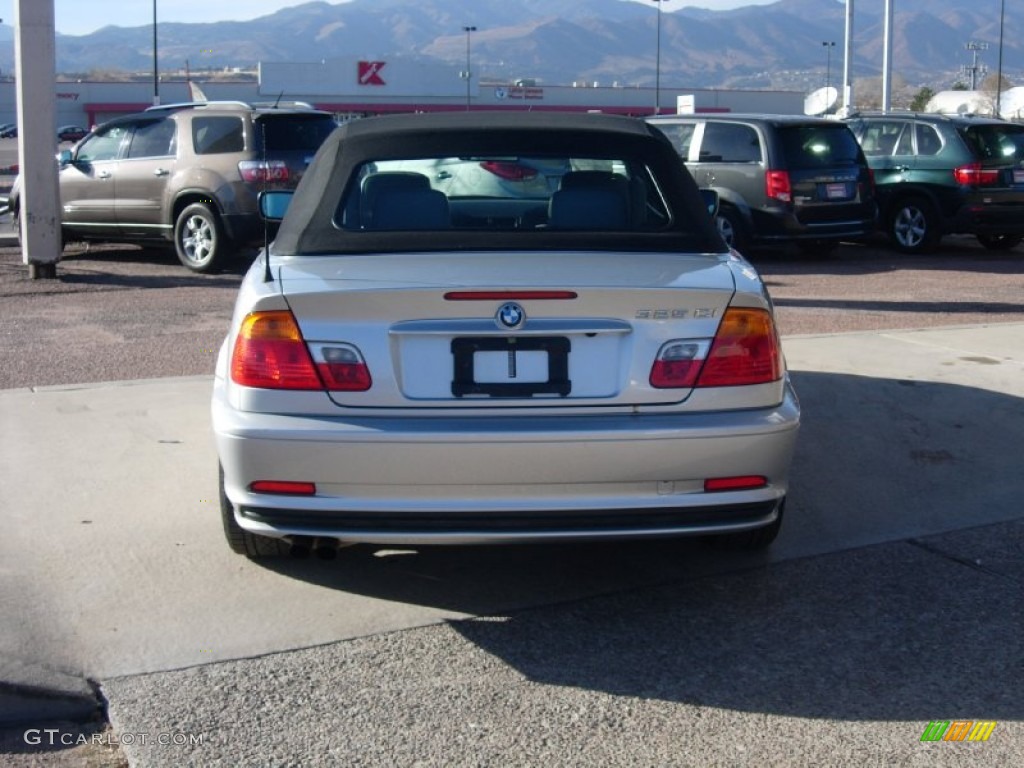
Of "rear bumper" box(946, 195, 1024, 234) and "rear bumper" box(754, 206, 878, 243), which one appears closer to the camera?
"rear bumper" box(754, 206, 878, 243)

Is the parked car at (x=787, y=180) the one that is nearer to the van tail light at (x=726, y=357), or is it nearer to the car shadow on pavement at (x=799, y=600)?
the car shadow on pavement at (x=799, y=600)

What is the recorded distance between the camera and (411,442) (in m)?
4.00

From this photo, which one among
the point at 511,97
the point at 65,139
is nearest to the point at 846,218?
the point at 65,139

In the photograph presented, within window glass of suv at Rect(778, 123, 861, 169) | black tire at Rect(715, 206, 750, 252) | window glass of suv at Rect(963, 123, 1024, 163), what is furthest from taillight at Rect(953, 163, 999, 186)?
black tire at Rect(715, 206, 750, 252)

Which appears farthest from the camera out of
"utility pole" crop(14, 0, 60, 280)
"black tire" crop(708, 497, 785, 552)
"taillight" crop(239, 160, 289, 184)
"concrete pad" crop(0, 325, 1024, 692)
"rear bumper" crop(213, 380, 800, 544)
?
"taillight" crop(239, 160, 289, 184)

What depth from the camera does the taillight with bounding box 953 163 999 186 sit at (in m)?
15.5

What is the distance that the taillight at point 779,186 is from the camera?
1457cm

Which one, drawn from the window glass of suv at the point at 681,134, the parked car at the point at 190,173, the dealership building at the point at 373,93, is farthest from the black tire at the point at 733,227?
the dealership building at the point at 373,93

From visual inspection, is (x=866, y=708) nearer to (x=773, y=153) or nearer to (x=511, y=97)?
(x=773, y=153)

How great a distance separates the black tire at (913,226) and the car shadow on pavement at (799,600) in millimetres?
10315

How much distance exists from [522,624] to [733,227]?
1105cm

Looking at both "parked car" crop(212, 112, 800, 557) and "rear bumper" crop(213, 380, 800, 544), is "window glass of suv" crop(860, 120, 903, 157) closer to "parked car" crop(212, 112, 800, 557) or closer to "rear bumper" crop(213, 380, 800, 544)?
"parked car" crop(212, 112, 800, 557)

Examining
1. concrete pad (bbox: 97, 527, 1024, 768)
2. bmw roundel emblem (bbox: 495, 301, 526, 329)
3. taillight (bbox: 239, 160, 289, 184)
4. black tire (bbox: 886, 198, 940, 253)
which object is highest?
taillight (bbox: 239, 160, 289, 184)

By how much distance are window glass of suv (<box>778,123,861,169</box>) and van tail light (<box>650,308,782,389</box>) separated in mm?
10851
